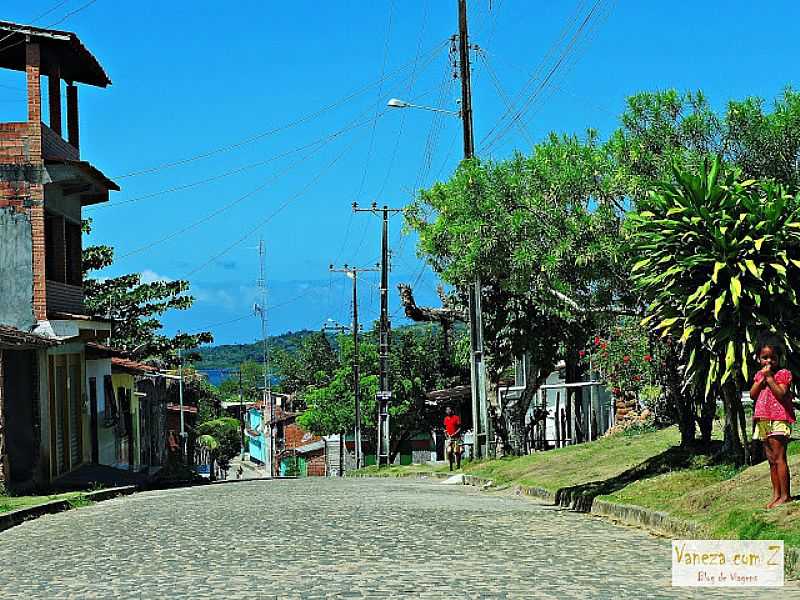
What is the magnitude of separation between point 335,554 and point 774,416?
15.5 ft

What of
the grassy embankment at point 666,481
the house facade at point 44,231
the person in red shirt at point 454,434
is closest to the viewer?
the grassy embankment at point 666,481

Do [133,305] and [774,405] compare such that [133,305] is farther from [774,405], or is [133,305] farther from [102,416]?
[774,405]

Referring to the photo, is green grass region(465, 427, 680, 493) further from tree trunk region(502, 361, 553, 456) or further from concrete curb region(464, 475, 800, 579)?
tree trunk region(502, 361, 553, 456)

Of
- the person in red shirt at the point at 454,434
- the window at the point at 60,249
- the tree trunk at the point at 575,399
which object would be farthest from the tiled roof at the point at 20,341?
the tree trunk at the point at 575,399

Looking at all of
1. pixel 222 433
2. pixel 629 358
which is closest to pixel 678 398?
pixel 629 358

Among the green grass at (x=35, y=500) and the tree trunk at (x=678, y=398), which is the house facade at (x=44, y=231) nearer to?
the green grass at (x=35, y=500)

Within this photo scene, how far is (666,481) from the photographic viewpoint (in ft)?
Result: 59.7

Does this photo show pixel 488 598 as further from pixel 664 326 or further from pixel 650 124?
pixel 650 124

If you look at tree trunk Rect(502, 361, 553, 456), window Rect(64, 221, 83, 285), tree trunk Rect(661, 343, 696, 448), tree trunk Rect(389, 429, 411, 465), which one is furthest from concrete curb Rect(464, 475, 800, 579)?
tree trunk Rect(389, 429, 411, 465)

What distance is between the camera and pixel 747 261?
15.7 metres

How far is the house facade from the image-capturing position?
2909 centimetres

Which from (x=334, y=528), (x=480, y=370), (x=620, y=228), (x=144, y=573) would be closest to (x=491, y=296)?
(x=480, y=370)

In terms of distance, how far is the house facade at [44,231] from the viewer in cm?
2909

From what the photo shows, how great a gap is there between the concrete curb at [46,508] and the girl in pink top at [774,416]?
11.2 meters
